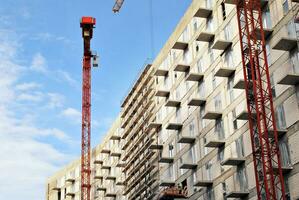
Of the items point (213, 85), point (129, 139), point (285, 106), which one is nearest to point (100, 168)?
point (129, 139)

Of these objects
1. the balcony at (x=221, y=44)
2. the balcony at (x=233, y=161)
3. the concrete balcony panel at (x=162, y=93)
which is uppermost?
the concrete balcony panel at (x=162, y=93)

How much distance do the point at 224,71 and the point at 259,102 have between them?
8.74 meters

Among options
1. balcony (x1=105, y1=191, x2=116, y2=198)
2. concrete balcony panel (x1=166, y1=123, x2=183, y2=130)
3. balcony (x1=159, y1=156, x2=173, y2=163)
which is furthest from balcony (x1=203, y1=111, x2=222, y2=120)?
balcony (x1=105, y1=191, x2=116, y2=198)

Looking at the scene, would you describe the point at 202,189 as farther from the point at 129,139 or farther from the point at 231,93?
the point at 129,139

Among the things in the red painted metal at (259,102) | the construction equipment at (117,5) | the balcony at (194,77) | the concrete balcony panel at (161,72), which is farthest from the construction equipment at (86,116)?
the red painted metal at (259,102)

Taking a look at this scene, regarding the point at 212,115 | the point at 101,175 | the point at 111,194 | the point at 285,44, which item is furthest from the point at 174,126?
the point at 101,175

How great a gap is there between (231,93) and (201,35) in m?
9.53

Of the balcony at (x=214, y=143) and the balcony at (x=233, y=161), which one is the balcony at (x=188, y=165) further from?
the balcony at (x=233, y=161)

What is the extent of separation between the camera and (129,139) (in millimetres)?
106438

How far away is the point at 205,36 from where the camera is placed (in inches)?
3024

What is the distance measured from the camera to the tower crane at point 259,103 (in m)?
59.3

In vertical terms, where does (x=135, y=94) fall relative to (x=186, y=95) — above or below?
above

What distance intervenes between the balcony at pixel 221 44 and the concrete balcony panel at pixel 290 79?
47.4 feet

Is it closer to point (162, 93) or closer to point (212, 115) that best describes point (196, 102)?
point (212, 115)
